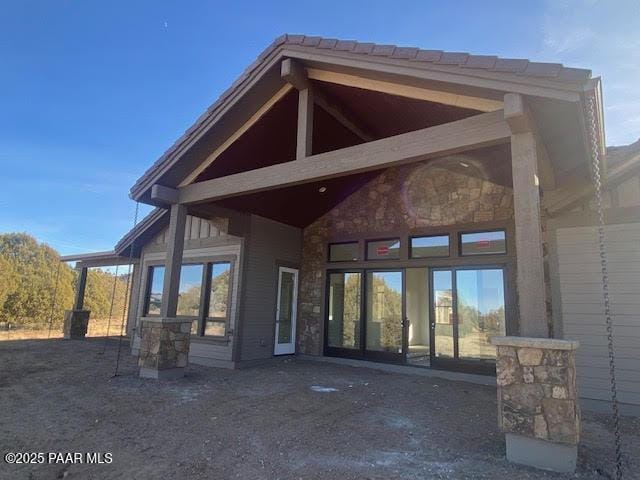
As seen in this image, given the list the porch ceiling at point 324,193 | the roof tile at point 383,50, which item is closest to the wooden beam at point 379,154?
the roof tile at point 383,50

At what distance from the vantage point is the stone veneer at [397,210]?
7.00m

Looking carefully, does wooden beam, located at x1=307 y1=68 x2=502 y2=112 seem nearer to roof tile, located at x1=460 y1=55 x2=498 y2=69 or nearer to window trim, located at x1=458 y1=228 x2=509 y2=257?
roof tile, located at x1=460 y1=55 x2=498 y2=69

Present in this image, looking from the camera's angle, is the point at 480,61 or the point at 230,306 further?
the point at 230,306

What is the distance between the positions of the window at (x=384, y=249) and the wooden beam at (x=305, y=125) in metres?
3.53

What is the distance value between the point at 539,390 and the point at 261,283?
6.04 meters

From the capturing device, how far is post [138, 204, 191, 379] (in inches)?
234

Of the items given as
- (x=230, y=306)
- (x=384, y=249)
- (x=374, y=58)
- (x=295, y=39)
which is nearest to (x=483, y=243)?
(x=384, y=249)

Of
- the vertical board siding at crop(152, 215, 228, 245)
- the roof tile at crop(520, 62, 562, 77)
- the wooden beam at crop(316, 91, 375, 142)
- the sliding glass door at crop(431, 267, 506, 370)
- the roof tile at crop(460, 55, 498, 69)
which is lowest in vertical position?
the sliding glass door at crop(431, 267, 506, 370)

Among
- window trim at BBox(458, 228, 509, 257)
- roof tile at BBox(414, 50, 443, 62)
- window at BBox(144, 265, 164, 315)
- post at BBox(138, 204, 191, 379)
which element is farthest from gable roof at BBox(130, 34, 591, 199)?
window at BBox(144, 265, 164, 315)

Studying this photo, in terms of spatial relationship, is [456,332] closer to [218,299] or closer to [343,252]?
[343,252]

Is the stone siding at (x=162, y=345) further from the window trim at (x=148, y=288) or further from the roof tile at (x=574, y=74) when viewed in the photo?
the roof tile at (x=574, y=74)

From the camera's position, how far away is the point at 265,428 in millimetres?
3855

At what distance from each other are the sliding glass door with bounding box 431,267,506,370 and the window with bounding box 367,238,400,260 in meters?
1.03

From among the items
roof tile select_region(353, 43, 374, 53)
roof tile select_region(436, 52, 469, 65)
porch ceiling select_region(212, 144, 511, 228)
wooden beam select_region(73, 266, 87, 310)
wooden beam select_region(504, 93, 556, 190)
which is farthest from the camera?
wooden beam select_region(73, 266, 87, 310)
